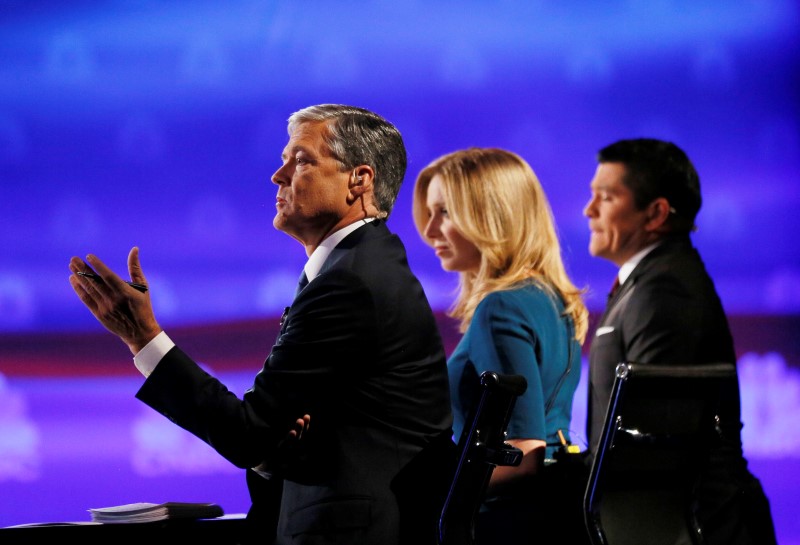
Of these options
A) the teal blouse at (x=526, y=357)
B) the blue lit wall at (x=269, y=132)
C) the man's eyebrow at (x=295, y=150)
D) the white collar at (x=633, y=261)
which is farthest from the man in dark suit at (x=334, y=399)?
the blue lit wall at (x=269, y=132)

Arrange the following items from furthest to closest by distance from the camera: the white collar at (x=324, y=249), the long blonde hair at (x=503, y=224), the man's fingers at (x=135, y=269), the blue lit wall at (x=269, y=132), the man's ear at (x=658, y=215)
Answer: the blue lit wall at (x=269, y=132) < the man's ear at (x=658, y=215) < the long blonde hair at (x=503, y=224) < the white collar at (x=324, y=249) < the man's fingers at (x=135, y=269)

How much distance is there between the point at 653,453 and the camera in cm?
215

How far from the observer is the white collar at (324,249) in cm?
220

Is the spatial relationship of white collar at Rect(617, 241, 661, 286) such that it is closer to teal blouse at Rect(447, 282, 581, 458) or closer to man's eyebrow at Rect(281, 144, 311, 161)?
teal blouse at Rect(447, 282, 581, 458)

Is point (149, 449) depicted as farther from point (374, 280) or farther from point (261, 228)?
point (374, 280)

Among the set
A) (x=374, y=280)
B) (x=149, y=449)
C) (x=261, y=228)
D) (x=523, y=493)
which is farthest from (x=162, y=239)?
(x=374, y=280)

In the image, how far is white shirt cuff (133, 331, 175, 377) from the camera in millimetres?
1972

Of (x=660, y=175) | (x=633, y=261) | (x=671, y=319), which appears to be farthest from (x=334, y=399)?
(x=660, y=175)

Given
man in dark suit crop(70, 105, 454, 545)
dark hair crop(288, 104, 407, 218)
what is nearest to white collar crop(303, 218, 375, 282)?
man in dark suit crop(70, 105, 454, 545)

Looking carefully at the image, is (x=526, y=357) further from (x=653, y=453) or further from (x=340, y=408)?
(x=340, y=408)

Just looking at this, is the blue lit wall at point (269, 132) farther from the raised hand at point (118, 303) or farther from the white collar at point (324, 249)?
the raised hand at point (118, 303)

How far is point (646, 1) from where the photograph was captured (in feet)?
16.4

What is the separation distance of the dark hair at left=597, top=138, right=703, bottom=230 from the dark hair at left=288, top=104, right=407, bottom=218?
109 centimetres

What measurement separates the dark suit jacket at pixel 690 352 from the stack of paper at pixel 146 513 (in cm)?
100
